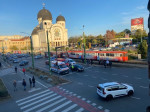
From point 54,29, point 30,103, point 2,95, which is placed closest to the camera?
point 30,103

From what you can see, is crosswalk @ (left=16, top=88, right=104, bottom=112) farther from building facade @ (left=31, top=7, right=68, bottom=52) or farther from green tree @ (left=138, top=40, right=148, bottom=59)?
building facade @ (left=31, top=7, right=68, bottom=52)

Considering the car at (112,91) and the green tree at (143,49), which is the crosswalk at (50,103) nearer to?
the car at (112,91)

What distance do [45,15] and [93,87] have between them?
3248 inches

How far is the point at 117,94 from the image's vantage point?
11.6 m

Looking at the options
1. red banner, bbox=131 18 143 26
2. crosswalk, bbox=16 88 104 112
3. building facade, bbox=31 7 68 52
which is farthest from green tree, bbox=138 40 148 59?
building facade, bbox=31 7 68 52

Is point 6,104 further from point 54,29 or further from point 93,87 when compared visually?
point 54,29

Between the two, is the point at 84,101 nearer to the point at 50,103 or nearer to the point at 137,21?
the point at 50,103

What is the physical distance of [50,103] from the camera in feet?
39.7

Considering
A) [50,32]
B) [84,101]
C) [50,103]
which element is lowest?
[50,103]

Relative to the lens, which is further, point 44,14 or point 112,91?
point 44,14

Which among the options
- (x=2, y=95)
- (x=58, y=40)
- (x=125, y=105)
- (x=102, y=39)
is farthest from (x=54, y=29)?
(x=125, y=105)

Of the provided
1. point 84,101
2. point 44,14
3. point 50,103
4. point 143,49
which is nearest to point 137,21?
point 44,14

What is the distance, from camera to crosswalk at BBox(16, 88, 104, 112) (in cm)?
1081

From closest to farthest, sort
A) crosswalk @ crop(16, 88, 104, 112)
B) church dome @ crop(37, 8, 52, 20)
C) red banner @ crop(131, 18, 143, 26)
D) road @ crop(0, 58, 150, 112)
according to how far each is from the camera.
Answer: road @ crop(0, 58, 150, 112) < crosswalk @ crop(16, 88, 104, 112) < red banner @ crop(131, 18, 143, 26) < church dome @ crop(37, 8, 52, 20)
